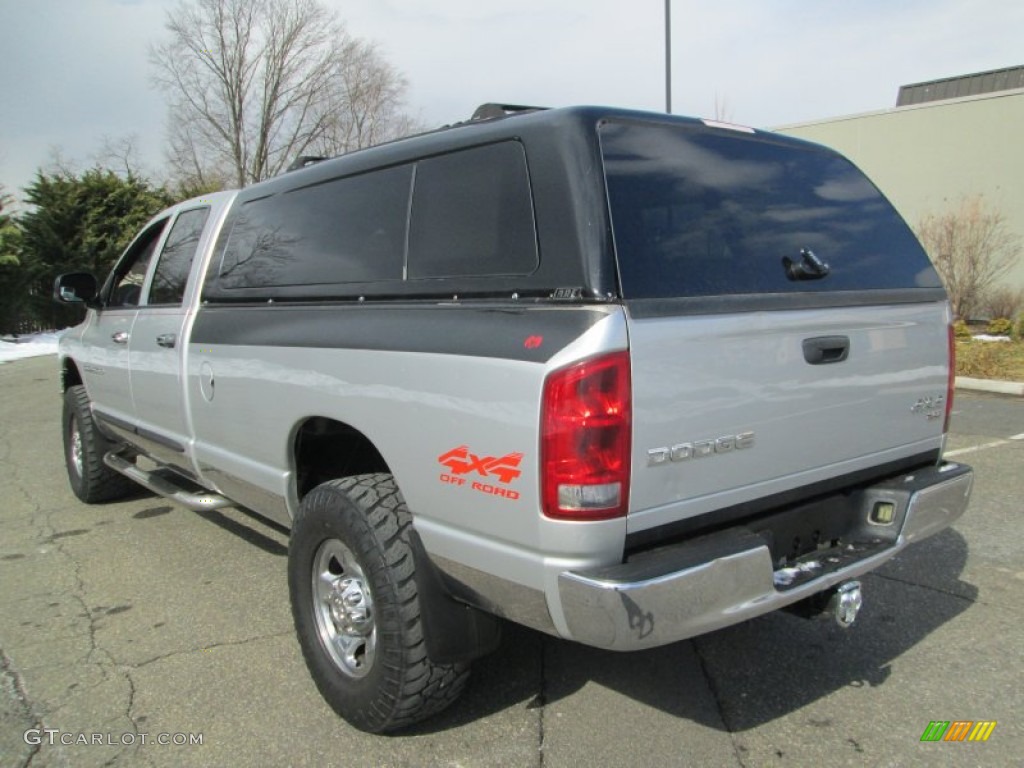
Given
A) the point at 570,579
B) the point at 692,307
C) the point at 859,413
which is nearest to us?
the point at 570,579

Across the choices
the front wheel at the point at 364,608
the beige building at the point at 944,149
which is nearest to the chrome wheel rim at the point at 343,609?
the front wheel at the point at 364,608

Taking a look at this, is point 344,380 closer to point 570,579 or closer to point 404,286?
point 404,286

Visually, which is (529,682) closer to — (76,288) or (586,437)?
(586,437)

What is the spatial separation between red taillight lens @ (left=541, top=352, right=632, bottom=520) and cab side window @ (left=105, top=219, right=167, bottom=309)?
353cm

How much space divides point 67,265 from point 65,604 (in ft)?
65.7

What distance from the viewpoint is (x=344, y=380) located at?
281cm

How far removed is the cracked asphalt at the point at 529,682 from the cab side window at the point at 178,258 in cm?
152

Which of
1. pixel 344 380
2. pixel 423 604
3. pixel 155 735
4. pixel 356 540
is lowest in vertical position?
pixel 155 735

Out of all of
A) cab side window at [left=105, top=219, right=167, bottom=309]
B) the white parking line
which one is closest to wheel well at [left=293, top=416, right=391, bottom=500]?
cab side window at [left=105, top=219, right=167, bottom=309]

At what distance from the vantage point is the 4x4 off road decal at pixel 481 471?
2.20 metres

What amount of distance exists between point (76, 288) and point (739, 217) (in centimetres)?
437

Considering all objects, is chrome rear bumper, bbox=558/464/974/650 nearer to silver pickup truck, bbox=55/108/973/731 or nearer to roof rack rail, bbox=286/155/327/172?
silver pickup truck, bbox=55/108/973/731

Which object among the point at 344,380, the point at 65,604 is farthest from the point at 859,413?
the point at 65,604
